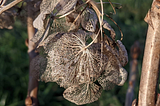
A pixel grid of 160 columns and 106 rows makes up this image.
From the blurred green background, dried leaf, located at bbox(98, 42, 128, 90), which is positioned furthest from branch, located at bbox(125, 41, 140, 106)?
the blurred green background

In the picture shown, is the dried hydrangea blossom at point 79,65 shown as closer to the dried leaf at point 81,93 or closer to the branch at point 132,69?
the dried leaf at point 81,93

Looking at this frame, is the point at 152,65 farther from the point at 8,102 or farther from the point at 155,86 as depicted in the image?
the point at 8,102

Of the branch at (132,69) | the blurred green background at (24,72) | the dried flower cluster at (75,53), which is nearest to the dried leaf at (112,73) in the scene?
the dried flower cluster at (75,53)

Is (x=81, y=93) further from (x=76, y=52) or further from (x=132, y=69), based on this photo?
(x=132, y=69)

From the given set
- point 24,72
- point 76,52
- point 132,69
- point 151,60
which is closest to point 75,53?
point 76,52

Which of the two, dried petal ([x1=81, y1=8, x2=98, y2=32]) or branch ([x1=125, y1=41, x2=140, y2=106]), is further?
branch ([x1=125, y1=41, x2=140, y2=106])

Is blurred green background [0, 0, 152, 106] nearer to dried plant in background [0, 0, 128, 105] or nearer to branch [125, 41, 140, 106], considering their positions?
branch [125, 41, 140, 106]
